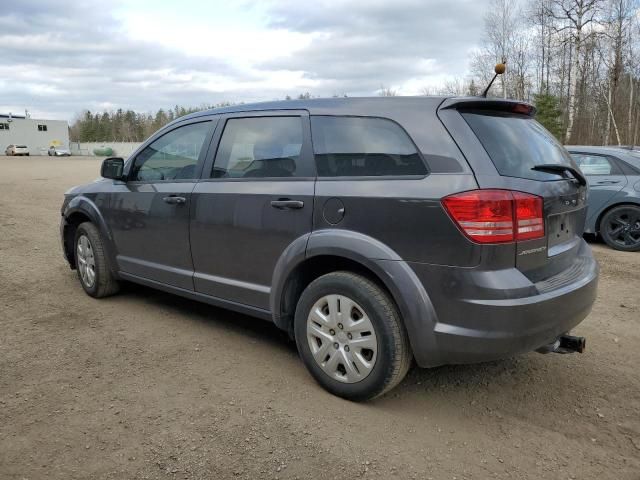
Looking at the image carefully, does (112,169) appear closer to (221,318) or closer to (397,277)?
(221,318)

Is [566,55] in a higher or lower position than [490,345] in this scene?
higher

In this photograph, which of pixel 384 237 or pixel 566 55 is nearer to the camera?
pixel 384 237

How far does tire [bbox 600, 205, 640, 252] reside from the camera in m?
7.72

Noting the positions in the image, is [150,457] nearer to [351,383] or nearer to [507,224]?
[351,383]

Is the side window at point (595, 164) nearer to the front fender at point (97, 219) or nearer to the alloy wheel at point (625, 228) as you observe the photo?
the alloy wheel at point (625, 228)

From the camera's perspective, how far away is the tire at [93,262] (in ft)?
16.3

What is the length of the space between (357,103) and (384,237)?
914mm

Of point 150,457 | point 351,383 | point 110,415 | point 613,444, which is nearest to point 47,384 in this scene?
point 110,415

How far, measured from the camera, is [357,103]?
10.7 feet

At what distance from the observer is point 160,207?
168 inches

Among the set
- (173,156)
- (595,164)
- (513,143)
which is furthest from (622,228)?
(173,156)

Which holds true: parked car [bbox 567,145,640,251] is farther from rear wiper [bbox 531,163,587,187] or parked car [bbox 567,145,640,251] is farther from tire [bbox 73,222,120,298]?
tire [bbox 73,222,120,298]

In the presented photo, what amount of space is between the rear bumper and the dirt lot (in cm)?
49

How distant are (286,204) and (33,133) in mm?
94008
